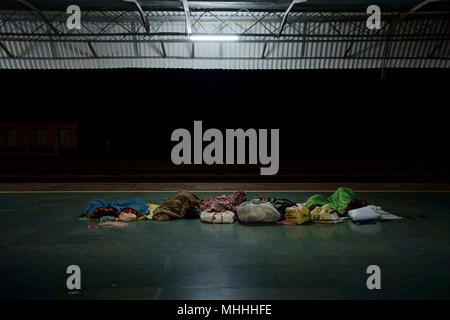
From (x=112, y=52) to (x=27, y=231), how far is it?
7.57 meters

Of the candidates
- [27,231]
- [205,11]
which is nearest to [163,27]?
[205,11]

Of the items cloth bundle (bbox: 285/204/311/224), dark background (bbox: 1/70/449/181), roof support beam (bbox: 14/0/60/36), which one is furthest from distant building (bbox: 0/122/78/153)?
cloth bundle (bbox: 285/204/311/224)

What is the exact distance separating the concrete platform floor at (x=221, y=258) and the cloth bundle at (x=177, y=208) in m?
0.19

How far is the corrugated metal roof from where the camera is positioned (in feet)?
35.4

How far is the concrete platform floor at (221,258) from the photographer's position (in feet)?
12.6

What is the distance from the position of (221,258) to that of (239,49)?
8.60m

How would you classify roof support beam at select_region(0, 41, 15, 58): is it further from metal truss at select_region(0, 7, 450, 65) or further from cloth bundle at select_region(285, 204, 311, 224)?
cloth bundle at select_region(285, 204, 311, 224)

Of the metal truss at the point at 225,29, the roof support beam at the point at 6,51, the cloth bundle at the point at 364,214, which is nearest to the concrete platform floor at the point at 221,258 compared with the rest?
the cloth bundle at the point at 364,214

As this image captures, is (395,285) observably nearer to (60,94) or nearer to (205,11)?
(205,11)

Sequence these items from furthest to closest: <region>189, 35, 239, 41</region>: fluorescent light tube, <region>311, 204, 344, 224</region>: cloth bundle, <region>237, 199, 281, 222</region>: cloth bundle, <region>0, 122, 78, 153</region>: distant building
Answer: <region>0, 122, 78, 153</region>: distant building
<region>189, 35, 239, 41</region>: fluorescent light tube
<region>311, 204, 344, 224</region>: cloth bundle
<region>237, 199, 281, 222</region>: cloth bundle

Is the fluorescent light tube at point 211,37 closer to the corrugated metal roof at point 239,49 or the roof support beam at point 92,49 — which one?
the corrugated metal roof at point 239,49

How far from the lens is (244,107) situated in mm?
22906

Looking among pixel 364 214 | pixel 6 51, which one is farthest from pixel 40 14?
pixel 364 214

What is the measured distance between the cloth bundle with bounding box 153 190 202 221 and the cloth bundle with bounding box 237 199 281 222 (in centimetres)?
108
